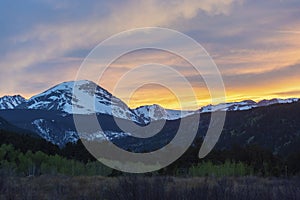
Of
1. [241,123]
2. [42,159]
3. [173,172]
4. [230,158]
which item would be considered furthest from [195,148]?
[241,123]

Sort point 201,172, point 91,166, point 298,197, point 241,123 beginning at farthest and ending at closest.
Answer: point 241,123
point 91,166
point 201,172
point 298,197

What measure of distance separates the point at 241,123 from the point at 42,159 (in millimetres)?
108359

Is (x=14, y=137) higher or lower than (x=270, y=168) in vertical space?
higher

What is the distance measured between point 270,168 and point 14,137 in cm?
2456

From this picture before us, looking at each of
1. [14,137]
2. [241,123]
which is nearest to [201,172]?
[14,137]

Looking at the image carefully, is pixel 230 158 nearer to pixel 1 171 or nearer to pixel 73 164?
pixel 73 164

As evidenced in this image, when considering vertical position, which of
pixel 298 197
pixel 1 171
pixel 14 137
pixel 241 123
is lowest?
pixel 298 197

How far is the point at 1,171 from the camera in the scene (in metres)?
10.2

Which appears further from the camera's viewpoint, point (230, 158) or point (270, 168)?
point (230, 158)

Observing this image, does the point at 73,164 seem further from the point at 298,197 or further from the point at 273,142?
the point at 273,142

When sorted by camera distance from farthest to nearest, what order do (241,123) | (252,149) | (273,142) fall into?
(241,123), (273,142), (252,149)

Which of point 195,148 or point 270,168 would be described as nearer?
point 270,168

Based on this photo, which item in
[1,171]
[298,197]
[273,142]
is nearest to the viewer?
[298,197]

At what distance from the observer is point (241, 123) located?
452 feet
